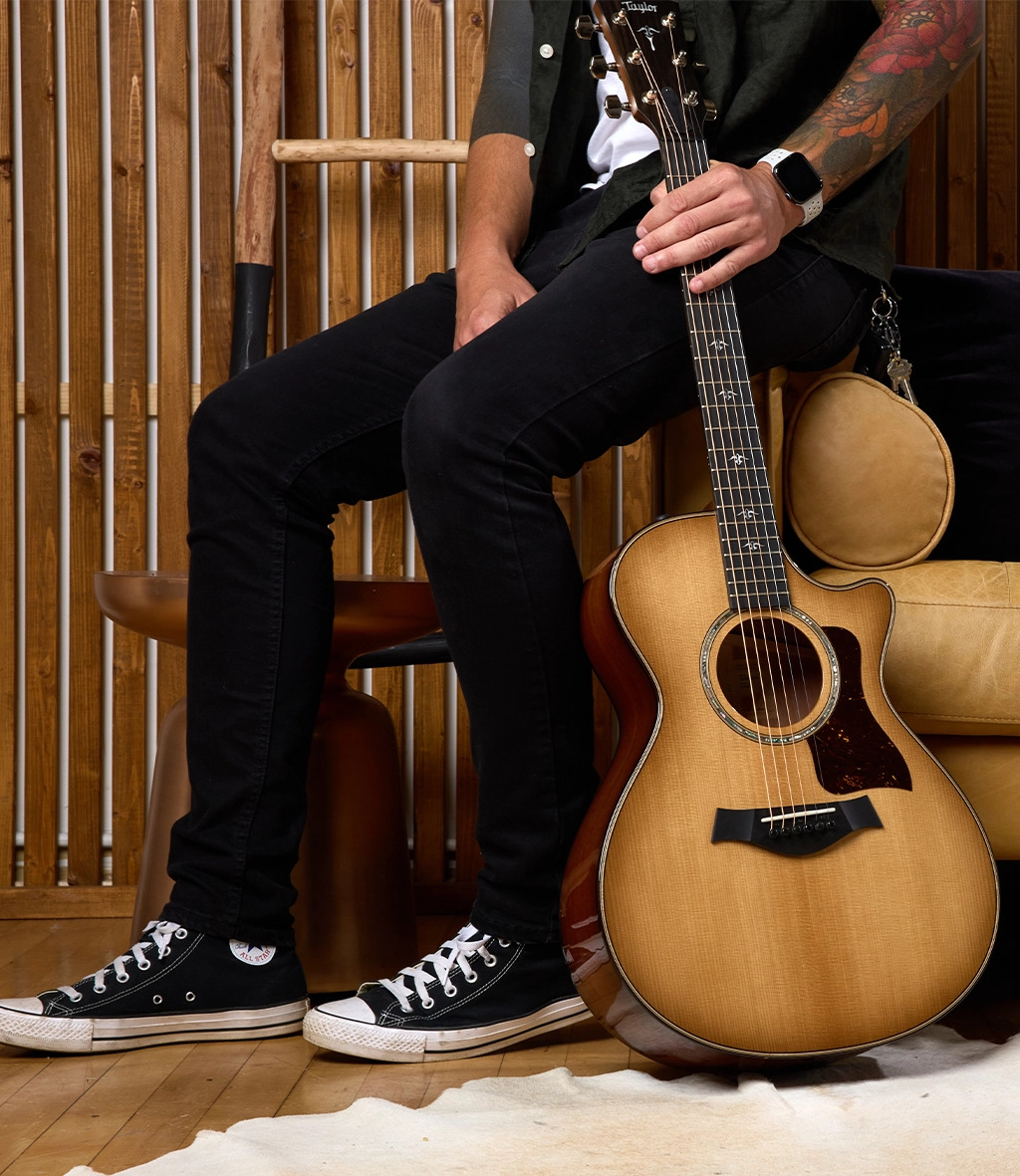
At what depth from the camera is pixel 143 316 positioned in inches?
72.0

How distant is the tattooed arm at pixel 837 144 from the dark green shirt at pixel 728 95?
0.06 meters

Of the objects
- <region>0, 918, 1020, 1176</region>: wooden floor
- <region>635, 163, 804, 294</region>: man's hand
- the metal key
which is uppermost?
<region>635, 163, 804, 294</region>: man's hand

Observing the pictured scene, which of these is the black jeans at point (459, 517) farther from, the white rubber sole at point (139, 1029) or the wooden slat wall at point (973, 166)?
the wooden slat wall at point (973, 166)

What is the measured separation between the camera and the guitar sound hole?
0.95 metres

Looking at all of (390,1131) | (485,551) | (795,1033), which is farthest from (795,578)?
(390,1131)

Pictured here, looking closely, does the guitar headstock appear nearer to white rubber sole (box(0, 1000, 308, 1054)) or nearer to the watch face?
the watch face

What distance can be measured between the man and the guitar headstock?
0.04m

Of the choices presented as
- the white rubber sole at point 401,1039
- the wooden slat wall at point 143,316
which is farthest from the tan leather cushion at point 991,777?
the wooden slat wall at point 143,316

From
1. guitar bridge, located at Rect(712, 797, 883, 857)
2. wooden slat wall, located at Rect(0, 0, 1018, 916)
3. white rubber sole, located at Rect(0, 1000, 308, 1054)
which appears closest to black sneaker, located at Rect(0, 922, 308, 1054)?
white rubber sole, located at Rect(0, 1000, 308, 1054)

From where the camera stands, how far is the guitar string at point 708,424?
920 mm

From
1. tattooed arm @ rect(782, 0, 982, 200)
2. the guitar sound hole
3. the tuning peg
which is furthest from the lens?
the tuning peg

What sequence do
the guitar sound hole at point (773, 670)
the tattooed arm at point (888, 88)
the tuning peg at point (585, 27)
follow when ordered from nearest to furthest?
the guitar sound hole at point (773, 670) → the tattooed arm at point (888, 88) → the tuning peg at point (585, 27)

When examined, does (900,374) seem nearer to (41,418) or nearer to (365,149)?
(365,149)

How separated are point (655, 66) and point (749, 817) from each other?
0.77 metres
